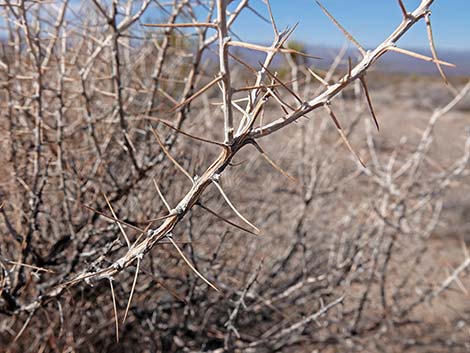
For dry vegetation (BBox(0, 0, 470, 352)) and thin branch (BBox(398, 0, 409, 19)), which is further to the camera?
dry vegetation (BBox(0, 0, 470, 352))

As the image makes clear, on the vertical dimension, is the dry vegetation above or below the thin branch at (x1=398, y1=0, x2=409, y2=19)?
below

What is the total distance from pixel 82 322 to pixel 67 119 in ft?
3.62

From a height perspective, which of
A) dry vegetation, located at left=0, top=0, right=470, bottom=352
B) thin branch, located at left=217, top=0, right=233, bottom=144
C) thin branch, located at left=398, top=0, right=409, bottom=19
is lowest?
dry vegetation, located at left=0, top=0, right=470, bottom=352

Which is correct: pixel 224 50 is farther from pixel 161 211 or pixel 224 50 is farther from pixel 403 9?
pixel 161 211

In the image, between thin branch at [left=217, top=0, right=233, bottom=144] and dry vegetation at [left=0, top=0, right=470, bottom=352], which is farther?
dry vegetation at [left=0, top=0, right=470, bottom=352]

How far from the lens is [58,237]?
84.0 inches

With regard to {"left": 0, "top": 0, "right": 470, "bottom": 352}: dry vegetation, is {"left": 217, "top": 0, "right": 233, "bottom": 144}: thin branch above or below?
above

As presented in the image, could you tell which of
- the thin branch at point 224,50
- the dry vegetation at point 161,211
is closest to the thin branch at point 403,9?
the dry vegetation at point 161,211

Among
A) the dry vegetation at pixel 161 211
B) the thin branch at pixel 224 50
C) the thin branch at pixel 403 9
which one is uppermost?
the thin branch at pixel 403 9

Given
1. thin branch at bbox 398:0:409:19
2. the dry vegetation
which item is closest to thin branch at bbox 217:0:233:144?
the dry vegetation

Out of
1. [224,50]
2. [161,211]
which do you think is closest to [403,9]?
[224,50]

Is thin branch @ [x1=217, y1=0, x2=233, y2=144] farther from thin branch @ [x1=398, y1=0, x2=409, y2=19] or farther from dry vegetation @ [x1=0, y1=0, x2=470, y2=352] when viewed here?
thin branch @ [x1=398, y1=0, x2=409, y2=19]

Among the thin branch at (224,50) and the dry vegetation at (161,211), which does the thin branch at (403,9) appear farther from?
the thin branch at (224,50)

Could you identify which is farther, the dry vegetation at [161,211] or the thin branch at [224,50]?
the dry vegetation at [161,211]
